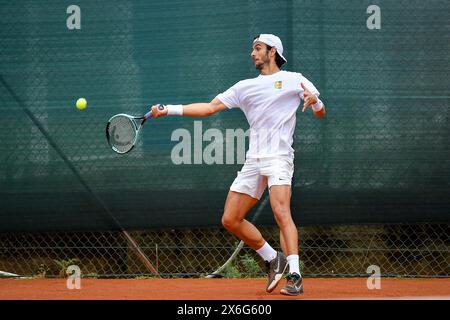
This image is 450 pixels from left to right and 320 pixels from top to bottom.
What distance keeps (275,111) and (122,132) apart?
3.52ft

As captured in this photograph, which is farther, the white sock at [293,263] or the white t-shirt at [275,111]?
the white t-shirt at [275,111]

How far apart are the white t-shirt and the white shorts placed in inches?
1.7

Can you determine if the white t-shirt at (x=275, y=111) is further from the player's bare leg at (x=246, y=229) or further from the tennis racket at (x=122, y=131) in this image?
the tennis racket at (x=122, y=131)

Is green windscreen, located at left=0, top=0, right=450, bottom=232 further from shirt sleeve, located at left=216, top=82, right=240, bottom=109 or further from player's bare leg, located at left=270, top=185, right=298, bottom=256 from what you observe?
player's bare leg, located at left=270, top=185, right=298, bottom=256

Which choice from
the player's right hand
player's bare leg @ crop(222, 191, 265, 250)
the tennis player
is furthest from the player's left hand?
the player's right hand

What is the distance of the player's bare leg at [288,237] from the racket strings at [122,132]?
42.1 inches

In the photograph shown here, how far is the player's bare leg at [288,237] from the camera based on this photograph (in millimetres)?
6109

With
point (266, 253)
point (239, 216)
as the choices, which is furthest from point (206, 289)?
point (239, 216)

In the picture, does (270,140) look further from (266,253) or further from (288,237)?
(266,253)

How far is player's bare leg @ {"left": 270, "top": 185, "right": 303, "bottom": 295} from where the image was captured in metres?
6.11

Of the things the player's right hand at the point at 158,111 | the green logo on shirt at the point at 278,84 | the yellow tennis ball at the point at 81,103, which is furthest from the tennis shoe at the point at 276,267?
the yellow tennis ball at the point at 81,103

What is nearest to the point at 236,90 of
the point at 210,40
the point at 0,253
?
the point at 210,40

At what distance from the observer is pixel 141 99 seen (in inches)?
289

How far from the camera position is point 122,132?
22.0 ft
